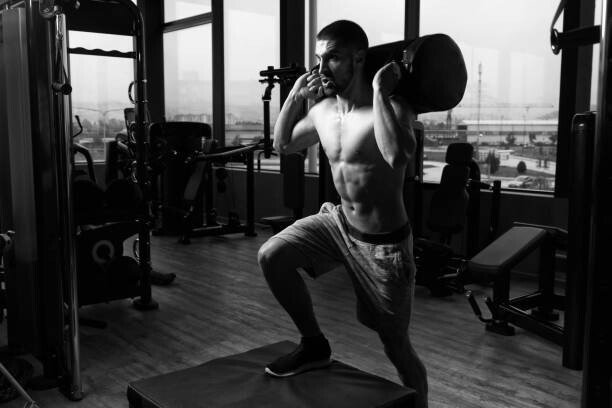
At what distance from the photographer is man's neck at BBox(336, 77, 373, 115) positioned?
189cm

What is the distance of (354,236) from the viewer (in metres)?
1.92

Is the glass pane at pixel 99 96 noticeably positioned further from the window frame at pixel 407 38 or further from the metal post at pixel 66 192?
the metal post at pixel 66 192

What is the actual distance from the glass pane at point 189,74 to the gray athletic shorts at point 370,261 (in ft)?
20.6

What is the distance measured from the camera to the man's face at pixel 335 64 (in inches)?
71.8

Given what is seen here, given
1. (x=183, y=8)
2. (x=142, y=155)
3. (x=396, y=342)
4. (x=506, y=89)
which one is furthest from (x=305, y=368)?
(x=183, y=8)

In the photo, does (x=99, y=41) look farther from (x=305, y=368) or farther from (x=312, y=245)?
(x=305, y=368)

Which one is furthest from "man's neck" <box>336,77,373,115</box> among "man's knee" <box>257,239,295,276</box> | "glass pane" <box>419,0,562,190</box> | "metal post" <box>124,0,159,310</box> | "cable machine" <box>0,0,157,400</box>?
"glass pane" <box>419,0,562,190</box>

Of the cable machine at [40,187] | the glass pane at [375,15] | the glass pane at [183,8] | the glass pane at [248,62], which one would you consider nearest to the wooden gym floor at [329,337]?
the cable machine at [40,187]

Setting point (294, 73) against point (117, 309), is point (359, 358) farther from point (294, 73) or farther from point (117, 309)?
point (294, 73)

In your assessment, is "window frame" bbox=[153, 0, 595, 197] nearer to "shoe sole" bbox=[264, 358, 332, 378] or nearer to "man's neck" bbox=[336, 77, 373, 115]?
"man's neck" bbox=[336, 77, 373, 115]

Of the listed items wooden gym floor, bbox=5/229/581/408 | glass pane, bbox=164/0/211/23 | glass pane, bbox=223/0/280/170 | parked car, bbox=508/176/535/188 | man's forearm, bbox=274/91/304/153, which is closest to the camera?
man's forearm, bbox=274/91/304/153

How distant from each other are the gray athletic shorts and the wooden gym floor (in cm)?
80

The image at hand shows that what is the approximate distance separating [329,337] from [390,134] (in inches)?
71.6

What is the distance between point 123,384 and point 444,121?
368 centimetres
